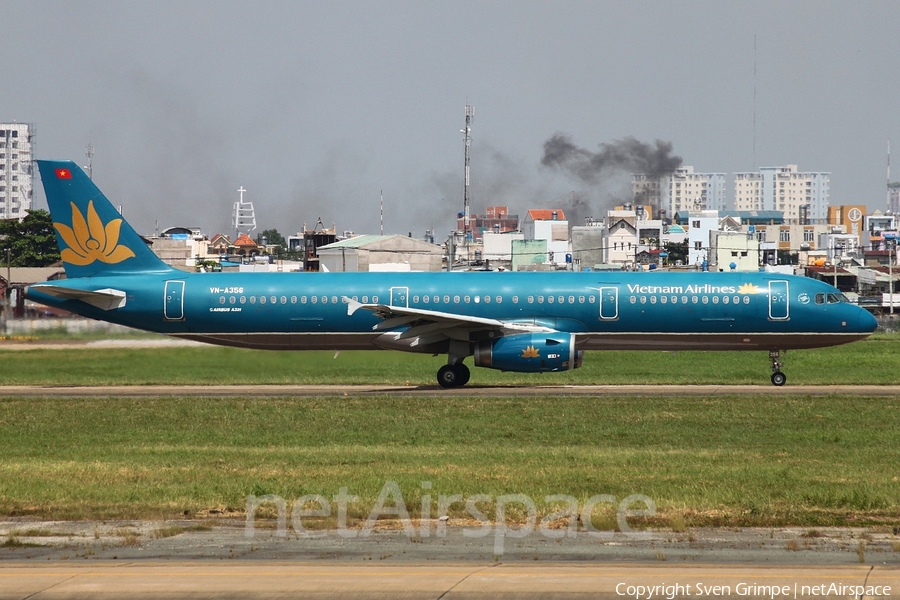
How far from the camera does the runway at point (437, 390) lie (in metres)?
34.4

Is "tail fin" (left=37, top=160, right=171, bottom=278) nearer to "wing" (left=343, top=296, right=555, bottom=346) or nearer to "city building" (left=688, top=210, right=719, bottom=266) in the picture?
"wing" (left=343, top=296, right=555, bottom=346)

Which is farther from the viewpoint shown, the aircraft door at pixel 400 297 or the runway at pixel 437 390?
the aircraft door at pixel 400 297

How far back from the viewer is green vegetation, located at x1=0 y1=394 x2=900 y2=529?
17.2m

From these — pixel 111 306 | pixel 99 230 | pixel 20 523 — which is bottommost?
pixel 20 523

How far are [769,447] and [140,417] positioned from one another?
623 inches

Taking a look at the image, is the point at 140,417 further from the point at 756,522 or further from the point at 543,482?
the point at 756,522

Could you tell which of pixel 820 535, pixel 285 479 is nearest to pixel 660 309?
pixel 285 479

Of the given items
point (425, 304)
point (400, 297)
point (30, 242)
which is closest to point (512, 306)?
point (425, 304)

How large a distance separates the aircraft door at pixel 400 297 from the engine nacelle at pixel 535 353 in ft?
12.9

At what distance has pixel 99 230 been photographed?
38469 mm

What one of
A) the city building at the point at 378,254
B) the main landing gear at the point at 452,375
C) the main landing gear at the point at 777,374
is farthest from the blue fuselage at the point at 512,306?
the city building at the point at 378,254

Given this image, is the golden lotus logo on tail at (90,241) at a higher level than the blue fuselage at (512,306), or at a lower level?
higher

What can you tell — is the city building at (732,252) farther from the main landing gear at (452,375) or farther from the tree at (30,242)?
the main landing gear at (452,375)

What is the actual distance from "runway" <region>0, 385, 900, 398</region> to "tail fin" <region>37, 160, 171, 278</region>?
422 centimetres
